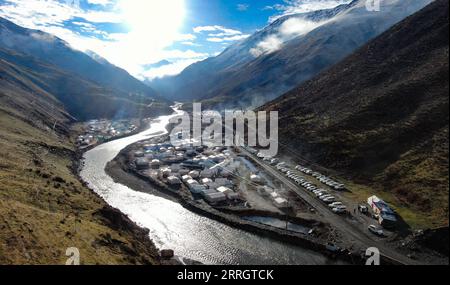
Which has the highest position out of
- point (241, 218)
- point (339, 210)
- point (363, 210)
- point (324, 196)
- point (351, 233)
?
point (324, 196)

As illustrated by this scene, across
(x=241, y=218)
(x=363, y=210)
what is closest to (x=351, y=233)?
(x=363, y=210)

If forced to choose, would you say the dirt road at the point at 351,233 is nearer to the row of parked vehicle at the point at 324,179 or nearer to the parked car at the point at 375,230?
the parked car at the point at 375,230

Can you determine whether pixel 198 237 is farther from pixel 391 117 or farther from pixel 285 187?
pixel 391 117

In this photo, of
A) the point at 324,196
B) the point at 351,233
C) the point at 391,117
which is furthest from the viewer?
the point at 391,117

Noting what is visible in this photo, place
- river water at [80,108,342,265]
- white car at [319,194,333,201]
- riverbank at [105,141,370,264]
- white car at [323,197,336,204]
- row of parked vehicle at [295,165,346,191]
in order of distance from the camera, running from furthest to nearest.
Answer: row of parked vehicle at [295,165,346,191], white car at [319,194,333,201], white car at [323,197,336,204], riverbank at [105,141,370,264], river water at [80,108,342,265]

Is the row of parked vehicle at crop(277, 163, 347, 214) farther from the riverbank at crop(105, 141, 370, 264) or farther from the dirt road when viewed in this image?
the riverbank at crop(105, 141, 370, 264)

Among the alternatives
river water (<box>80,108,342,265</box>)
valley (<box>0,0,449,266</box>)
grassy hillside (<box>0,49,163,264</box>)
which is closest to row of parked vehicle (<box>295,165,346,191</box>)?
valley (<box>0,0,449,266</box>)

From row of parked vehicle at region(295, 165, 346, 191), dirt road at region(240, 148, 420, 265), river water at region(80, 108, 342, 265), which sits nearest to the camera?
dirt road at region(240, 148, 420, 265)

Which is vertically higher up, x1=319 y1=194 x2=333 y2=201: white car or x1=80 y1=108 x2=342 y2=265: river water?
x1=319 y1=194 x2=333 y2=201: white car

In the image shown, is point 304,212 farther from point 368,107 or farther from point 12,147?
point 12,147
